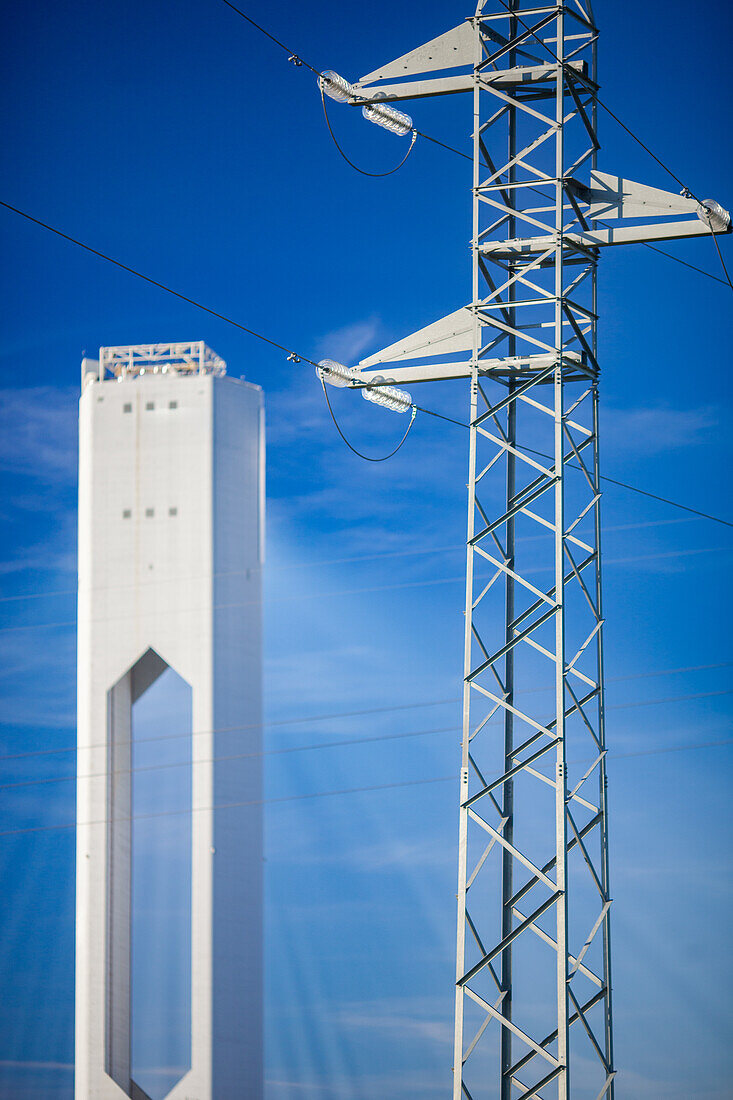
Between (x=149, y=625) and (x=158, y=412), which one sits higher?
(x=158, y=412)

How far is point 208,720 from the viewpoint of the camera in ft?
105

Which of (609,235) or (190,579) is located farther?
(190,579)

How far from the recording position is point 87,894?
3350 centimetres

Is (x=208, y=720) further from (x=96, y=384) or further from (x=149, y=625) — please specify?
(x=96, y=384)

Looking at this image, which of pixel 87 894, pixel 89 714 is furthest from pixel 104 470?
pixel 87 894

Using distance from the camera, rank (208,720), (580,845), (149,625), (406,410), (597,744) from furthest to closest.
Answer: (149,625) < (208,720) < (406,410) < (597,744) < (580,845)

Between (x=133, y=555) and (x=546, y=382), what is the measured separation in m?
22.4

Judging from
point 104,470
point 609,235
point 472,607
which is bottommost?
point 472,607

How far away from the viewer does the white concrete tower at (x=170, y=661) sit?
3222cm

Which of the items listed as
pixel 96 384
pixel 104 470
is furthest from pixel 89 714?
pixel 96 384

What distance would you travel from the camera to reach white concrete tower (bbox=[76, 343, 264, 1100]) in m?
32.2

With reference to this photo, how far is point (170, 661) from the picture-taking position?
109ft

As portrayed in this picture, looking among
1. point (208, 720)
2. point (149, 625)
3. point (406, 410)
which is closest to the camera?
point (406, 410)

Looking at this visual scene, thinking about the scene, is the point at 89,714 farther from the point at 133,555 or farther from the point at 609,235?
the point at 609,235
